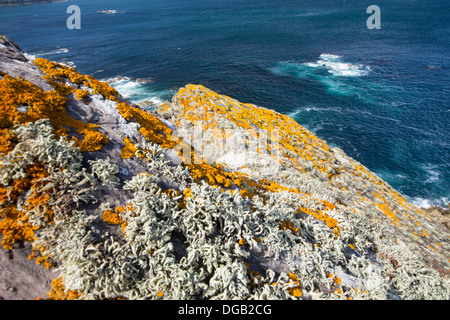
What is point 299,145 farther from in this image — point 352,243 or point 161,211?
point 161,211

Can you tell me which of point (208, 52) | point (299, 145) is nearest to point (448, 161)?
point (299, 145)

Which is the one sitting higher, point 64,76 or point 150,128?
point 64,76

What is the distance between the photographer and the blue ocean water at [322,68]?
150 feet

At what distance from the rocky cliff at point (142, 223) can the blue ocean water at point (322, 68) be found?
3671 centimetres

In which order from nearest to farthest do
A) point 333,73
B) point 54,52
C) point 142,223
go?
point 142,223, point 333,73, point 54,52

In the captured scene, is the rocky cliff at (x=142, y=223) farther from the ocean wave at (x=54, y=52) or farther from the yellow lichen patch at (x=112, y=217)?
the ocean wave at (x=54, y=52)

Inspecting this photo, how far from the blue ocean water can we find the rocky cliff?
36.7 m

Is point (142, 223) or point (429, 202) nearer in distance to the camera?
point (142, 223)

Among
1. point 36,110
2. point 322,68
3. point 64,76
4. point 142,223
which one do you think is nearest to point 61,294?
point 142,223

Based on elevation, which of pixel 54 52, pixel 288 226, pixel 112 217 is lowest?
pixel 288 226

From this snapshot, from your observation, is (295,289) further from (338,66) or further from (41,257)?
(338,66)

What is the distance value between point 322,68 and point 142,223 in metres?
86.4

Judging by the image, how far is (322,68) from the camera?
76812 mm

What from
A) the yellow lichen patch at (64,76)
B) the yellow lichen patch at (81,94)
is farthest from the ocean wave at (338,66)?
the yellow lichen patch at (81,94)
